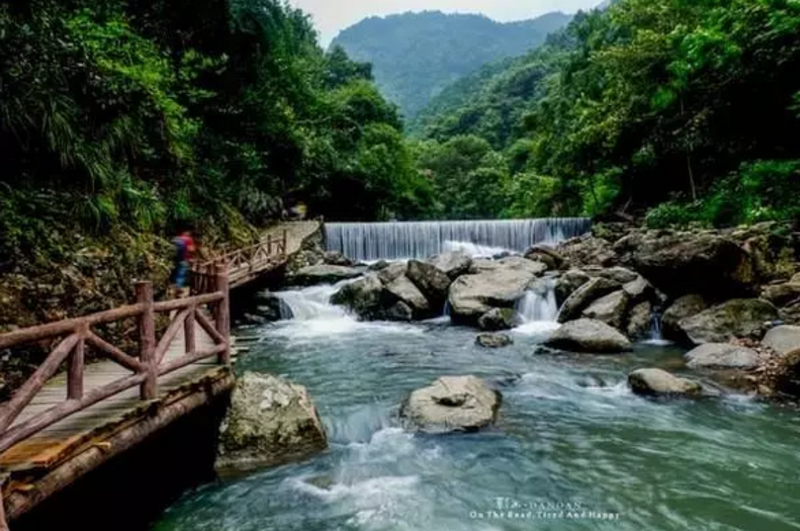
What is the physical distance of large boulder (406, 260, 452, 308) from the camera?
1597 cm

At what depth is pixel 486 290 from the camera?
1530 cm

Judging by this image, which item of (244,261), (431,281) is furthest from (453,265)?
(244,261)

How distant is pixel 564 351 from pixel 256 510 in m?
7.72

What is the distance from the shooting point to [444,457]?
20.4 ft

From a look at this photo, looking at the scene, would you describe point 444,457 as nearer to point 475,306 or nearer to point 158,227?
point 475,306

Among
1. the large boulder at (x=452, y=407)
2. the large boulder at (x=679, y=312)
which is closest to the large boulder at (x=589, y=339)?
the large boulder at (x=679, y=312)

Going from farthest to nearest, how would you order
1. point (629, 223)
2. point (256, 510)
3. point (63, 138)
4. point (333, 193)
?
point (333, 193) → point (629, 223) → point (63, 138) → point (256, 510)

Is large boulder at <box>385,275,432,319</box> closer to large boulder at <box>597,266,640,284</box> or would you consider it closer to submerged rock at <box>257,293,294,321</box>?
submerged rock at <box>257,293,294,321</box>

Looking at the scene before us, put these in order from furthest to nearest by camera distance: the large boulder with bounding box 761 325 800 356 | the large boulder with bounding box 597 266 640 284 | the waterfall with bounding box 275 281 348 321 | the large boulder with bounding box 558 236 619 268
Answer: the large boulder with bounding box 558 236 619 268 < the waterfall with bounding box 275 281 348 321 < the large boulder with bounding box 597 266 640 284 < the large boulder with bounding box 761 325 800 356

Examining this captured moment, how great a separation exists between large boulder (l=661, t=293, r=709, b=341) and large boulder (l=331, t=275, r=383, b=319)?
7606mm

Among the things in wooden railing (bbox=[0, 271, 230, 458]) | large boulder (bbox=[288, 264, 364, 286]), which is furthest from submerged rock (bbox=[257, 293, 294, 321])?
wooden railing (bbox=[0, 271, 230, 458])

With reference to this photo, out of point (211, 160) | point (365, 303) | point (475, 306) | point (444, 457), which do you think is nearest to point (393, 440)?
point (444, 457)

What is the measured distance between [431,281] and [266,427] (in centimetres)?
1027

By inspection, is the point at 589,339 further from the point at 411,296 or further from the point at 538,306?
the point at 411,296
